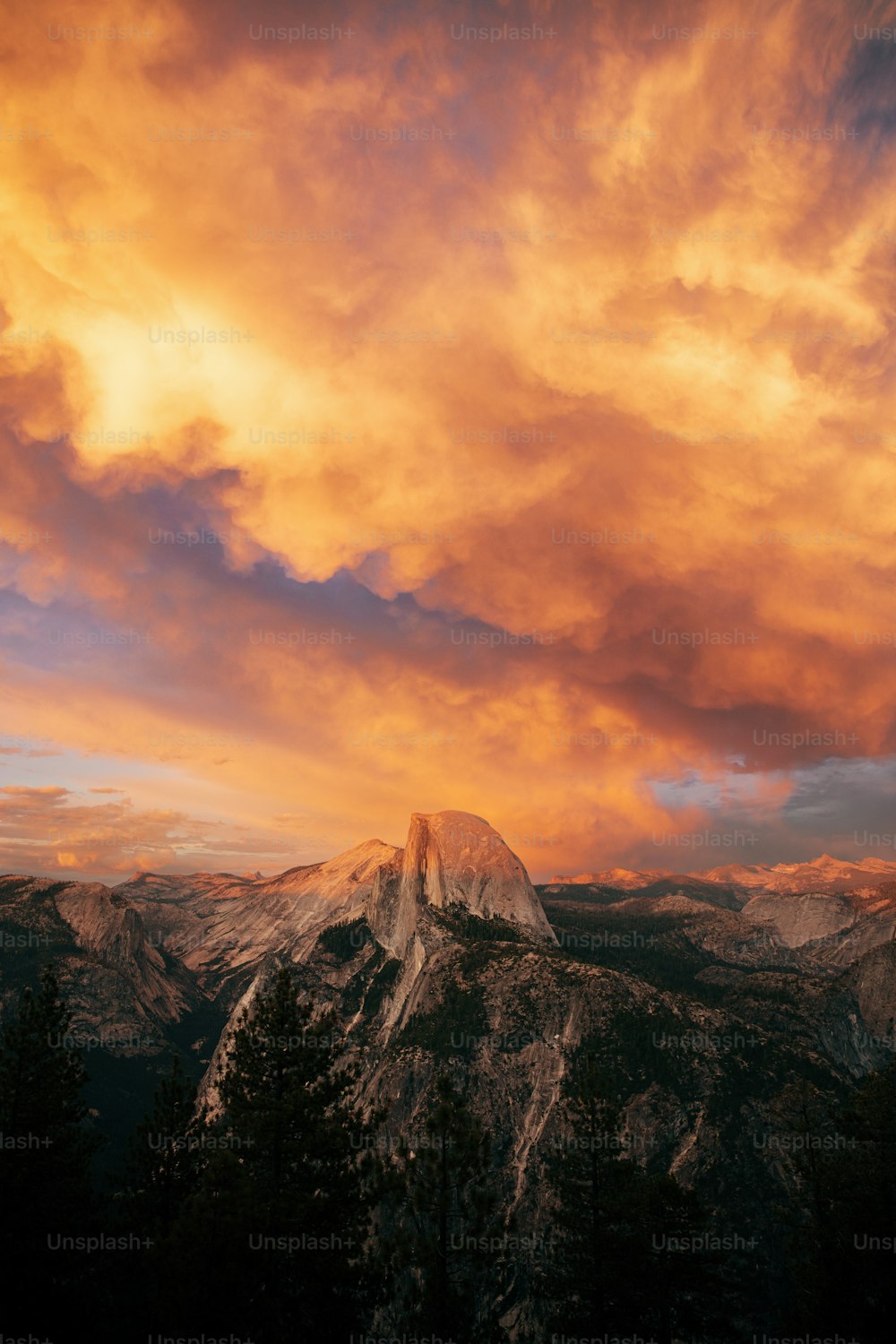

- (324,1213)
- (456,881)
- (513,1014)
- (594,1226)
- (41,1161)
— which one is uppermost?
(456,881)

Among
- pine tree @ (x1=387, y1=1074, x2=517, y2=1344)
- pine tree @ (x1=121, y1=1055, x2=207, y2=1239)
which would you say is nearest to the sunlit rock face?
pine tree @ (x1=121, y1=1055, x2=207, y2=1239)

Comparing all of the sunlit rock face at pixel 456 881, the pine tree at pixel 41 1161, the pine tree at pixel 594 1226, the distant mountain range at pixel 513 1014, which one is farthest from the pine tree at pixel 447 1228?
the sunlit rock face at pixel 456 881

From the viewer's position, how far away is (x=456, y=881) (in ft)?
565

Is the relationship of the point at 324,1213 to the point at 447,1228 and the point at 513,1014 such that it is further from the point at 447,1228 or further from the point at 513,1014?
the point at 513,1014

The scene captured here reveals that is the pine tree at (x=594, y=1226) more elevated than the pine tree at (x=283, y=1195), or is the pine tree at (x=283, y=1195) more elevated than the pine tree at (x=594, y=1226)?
the pine tree at (x=283, y=1195)

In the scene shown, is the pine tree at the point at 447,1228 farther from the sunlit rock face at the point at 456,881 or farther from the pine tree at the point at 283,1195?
the sunlit rock face at the point at 456,881

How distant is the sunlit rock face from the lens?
545 ft

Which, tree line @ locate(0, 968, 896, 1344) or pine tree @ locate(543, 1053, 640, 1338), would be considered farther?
pine tree @ locate(543, 1053, 640, 1338)

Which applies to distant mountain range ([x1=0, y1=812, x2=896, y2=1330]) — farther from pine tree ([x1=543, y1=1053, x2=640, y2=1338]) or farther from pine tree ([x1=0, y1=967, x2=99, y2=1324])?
pine tree ([x1=0, y1=967, x2=99, y2=1324])

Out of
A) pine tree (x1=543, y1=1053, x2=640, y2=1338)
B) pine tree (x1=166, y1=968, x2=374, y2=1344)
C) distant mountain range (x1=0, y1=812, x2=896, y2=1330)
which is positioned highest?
pine tree (x1=166, y1=968, x2=374, y2=1344)

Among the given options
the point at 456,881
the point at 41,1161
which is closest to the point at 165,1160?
the point at 41,1161

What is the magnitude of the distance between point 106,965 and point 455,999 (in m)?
120

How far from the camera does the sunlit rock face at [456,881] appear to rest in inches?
6540

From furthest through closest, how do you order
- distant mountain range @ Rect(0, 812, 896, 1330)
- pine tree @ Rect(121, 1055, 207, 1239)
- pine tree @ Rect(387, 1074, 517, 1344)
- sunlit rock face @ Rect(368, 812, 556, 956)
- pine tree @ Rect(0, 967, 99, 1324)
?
1. sunlit rock face @ Rect(368, 812, 556, 956)
2. distant mountain range @ Rect(0, 812, 896, 1330)
3. pine tree @ Rect(121, 1055, 207, 1239)
4. pine tree @ Rect(387, 1074, 517, 1344)
5. pine tree @ Rect(0, 967, 99, 1324)
